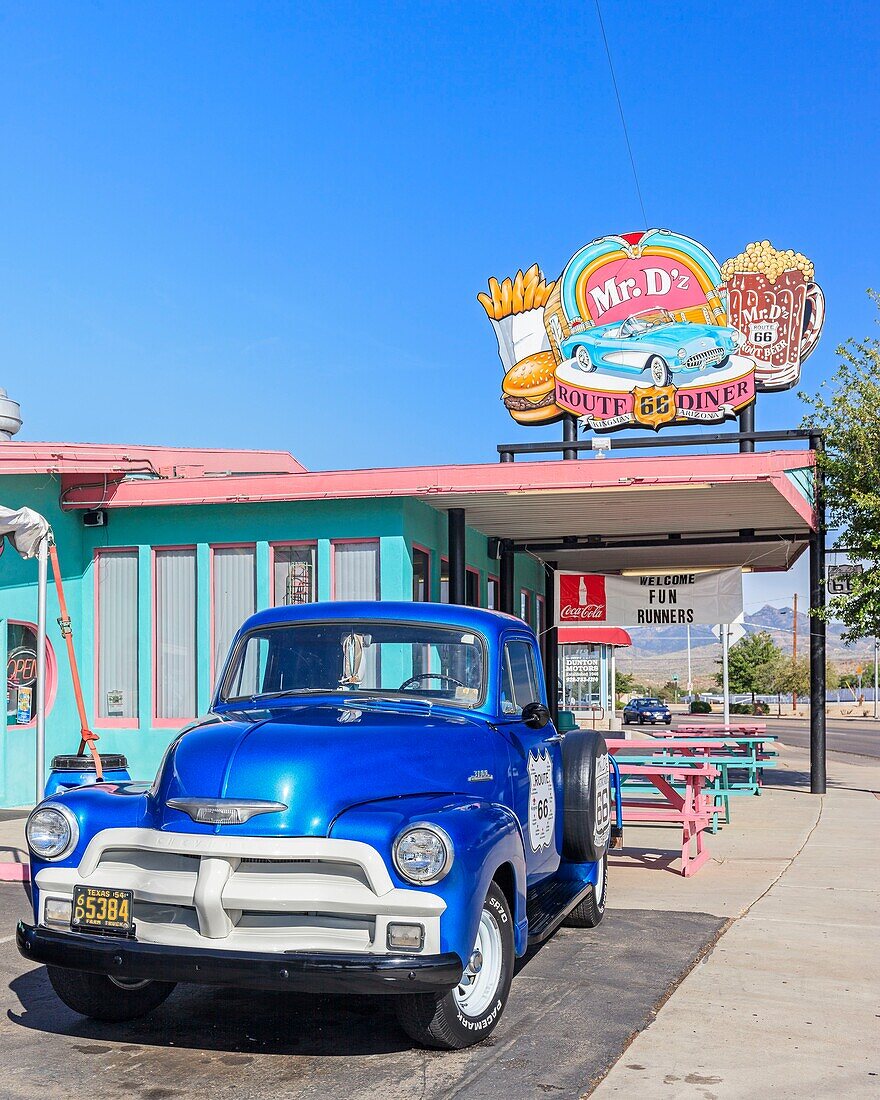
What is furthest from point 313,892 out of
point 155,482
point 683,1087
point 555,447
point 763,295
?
point 763,295

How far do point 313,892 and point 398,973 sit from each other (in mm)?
451

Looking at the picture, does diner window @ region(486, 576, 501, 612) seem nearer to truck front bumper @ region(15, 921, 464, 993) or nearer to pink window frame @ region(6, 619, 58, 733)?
pink window frame @ region(6, 619, 58, 733)

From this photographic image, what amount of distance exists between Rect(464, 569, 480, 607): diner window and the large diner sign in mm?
3551

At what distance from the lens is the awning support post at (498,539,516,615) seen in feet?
63.8

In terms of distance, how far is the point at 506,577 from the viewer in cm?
1953

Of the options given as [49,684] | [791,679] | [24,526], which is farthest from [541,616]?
[791,679]

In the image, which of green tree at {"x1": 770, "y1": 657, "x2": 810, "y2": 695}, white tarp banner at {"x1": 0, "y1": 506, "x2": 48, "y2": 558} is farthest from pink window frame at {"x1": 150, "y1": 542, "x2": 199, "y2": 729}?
green tree at {"x1": 770, "y1": 657, "x2": 810, "y2": 695}

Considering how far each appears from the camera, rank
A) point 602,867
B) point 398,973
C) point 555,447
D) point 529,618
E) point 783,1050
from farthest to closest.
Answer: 1. point 529,618
2. point 555,447
3. point 602,867
4. point 783,1050
5. point 398,973

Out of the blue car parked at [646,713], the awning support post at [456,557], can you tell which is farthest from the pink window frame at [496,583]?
the blue car parked at [646,713]

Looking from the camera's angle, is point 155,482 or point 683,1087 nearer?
point 683,1087

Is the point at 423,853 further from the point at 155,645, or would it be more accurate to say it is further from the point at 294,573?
the point at 155,645

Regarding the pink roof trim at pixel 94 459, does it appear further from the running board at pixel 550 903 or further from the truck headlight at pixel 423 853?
the truck headlight at pixel 423 853

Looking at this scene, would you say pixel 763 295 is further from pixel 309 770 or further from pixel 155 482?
pixel 309 770

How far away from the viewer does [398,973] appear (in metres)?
4.62
